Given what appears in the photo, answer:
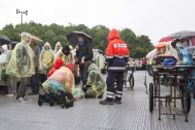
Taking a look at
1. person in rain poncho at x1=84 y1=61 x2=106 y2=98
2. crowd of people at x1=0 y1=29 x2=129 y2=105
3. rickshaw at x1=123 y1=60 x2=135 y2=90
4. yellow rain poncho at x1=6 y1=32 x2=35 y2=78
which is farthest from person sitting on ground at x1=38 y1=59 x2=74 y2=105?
rickshaw at x1=123 y1=60 x2=135 y2=90

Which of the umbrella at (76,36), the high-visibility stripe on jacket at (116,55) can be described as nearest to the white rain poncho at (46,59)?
the umbrella at (76,36)

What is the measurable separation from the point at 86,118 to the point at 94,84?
4661 mm

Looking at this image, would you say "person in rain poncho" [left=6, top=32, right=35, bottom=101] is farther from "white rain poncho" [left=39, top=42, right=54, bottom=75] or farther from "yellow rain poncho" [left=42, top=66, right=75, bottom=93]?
"white rain poncho" [left=39, top=42, right=54, bottom=75]

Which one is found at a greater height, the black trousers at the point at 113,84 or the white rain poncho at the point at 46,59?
the white rain poncho at the point at 46,59

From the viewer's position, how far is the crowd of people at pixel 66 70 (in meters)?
12.1

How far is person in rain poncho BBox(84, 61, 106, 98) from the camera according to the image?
547 inches

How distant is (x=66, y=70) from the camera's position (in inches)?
485

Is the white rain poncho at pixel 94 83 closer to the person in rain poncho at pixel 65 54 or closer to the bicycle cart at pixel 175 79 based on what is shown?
the person in rain poncho at pixel 65 54

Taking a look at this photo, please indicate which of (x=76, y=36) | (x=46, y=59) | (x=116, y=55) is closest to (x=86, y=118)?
(x=116, y=55)

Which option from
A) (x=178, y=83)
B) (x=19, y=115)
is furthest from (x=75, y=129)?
(x=178, y=83)

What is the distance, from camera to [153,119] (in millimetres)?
9555

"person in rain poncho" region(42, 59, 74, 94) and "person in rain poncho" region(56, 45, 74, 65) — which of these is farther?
"person in rain poncho" region(56, 45, 74, 65)

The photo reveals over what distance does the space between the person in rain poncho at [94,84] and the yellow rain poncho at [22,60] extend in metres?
2.02

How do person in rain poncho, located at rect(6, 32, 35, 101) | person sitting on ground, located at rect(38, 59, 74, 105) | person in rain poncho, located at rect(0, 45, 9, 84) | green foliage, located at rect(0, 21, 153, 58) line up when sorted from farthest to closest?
green foliage, located at rect(0, 21, 153, 58) < person in rain poncho, located at rect(0, 45, 9, 84) < person in rain poncho, located at rect(6, 32, 35, 101) < person sitting on ground, located at rect(38, 59, 74, 105)
